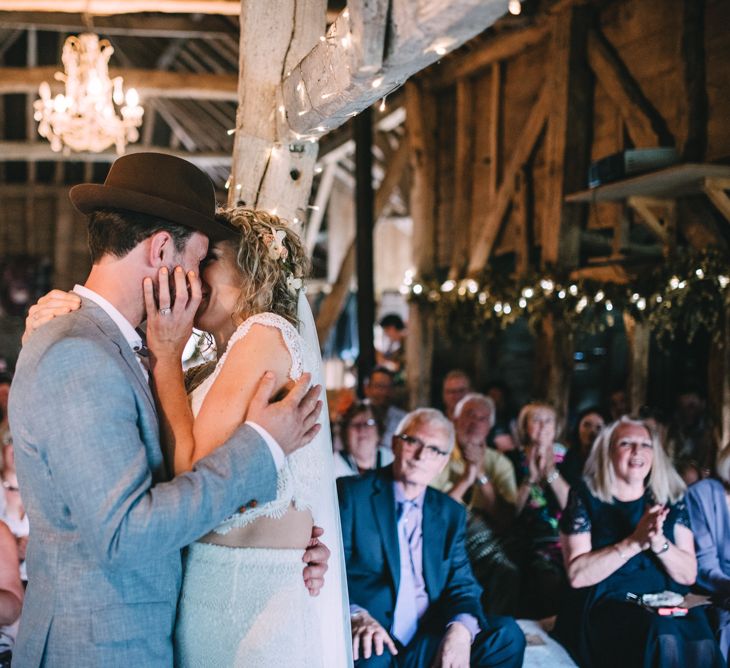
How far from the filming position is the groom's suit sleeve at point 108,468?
1.38m

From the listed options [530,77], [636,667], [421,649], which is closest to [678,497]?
[636,667]

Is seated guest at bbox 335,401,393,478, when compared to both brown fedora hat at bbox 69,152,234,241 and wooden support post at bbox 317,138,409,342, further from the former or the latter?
wooden support post at bbox 317,138,409,342

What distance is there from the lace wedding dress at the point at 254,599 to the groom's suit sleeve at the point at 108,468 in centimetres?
31

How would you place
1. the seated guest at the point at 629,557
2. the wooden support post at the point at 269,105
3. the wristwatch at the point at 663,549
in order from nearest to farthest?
the wooden support post at the point at 269,105 → the seated guest at the point at 629,557 → the wristwatch at the point at 663,549

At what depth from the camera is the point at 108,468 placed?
1.39 metres

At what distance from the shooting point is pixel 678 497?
3.36 m

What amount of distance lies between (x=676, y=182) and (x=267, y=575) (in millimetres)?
3990

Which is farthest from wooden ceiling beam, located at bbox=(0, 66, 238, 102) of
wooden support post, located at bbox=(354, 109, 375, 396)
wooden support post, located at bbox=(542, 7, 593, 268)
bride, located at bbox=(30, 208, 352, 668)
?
bride, located at bbox=(30, 208, 352, 668)

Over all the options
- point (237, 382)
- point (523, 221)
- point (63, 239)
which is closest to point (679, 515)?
point (237, 382)

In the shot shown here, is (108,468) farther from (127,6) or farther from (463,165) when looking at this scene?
(463,165)

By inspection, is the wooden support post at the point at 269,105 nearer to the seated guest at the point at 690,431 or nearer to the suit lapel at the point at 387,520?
the suit lapel at the point at 387,520

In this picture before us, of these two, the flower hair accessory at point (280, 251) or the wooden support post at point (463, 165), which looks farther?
the wooden support post at point (463, 165)

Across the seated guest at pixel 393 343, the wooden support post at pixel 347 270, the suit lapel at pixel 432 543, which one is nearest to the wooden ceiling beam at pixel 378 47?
the suit lapel at pixel 432 543

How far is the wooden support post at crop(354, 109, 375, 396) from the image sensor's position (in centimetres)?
755
